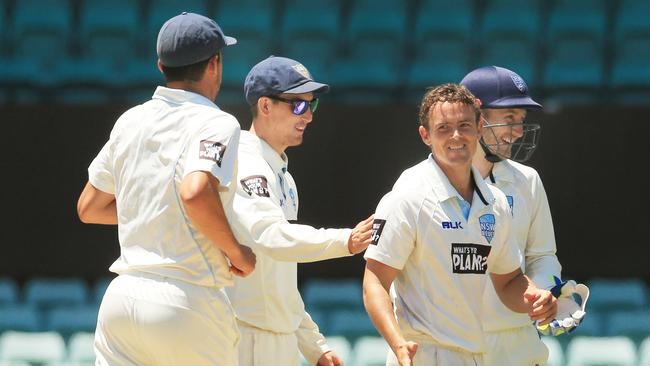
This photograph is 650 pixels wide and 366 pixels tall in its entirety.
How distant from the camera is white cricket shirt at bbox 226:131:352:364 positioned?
4340mm

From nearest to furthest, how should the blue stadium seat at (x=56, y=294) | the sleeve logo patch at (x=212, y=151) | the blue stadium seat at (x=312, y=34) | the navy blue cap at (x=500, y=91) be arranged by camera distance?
the sleeve logo patch at (x=212, y=151), the navy blue cap at (x=500, y=91), the blue stadium seat at (x=56, y=294), the blue stadium seat at (x=312, y=34)

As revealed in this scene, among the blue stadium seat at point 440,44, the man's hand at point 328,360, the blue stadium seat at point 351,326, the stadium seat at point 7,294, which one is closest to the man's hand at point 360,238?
the man's hand at point 328,360

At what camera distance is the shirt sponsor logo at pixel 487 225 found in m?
4.49

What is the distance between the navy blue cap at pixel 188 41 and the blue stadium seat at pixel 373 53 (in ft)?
21.5

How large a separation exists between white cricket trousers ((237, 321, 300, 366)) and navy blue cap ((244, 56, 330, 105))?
0.96m

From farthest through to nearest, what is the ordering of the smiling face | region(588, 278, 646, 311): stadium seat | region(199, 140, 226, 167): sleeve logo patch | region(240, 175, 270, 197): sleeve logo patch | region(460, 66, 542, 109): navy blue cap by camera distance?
region(588, 278, 646, 311): stadium seat → region(460, 66, 542, 109): navy blue cap → region(240, 175, 270, 197): sleeve logo patch → the smiling face → region(199, 140, 226, 167): sleeve logo patch

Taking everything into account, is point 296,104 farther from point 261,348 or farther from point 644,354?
point 644,354

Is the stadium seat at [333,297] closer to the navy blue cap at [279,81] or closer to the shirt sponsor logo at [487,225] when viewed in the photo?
the navy blue cap at [279,81]

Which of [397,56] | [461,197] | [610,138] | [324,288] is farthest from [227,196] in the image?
[397,56]

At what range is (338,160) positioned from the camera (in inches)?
394

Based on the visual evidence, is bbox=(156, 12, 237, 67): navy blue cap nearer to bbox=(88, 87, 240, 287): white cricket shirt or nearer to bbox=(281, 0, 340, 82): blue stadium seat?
bbox=(88, 87, 240, 287): white cricket shirt

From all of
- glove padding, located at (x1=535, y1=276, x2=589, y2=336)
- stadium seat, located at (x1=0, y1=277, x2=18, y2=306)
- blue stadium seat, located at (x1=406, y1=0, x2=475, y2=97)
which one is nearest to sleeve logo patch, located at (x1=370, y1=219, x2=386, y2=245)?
glove padding, located at (x1=535, y1=276, x2=589, y2=336)

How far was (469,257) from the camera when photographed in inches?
175

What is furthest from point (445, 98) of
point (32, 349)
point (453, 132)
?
point (32, 349)
